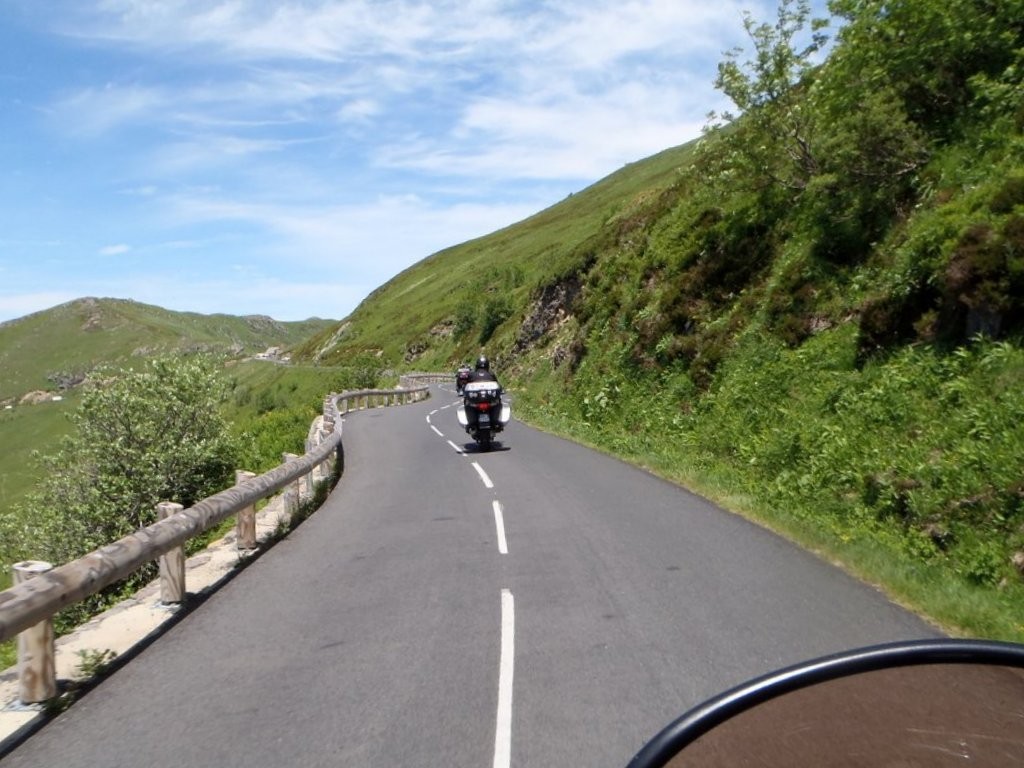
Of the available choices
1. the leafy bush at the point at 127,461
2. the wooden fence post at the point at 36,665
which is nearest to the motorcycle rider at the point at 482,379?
the leafy bush at the point at 127,461

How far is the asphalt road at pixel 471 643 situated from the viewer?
15.9ft

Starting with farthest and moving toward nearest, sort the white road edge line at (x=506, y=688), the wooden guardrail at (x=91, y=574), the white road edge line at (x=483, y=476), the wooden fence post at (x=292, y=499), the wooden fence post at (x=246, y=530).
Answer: the white road edge line at (x=483, y=476), the wooden fence post at (x=292, y=499), the wooden fence post at (x=246, y=530), the wooden guardrail at (x=91, y=574), the white road edge line at (x=506, y=688)

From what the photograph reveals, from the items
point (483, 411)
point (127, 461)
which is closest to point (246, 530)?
point (483, 411)

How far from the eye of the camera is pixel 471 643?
6547 millimetres

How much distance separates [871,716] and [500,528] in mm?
9250

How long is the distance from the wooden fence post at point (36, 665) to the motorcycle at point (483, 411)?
51.6 ft

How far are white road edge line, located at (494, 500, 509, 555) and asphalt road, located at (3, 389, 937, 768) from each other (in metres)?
0.06

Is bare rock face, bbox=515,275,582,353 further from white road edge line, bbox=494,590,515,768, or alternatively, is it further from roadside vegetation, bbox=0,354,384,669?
white road edge line, bbox=494,590,515,768

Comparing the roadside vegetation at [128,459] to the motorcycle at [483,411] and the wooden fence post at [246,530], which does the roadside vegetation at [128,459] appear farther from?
the wooden fence post at [246,530]

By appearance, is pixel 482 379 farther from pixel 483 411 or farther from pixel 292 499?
pixel 292 499

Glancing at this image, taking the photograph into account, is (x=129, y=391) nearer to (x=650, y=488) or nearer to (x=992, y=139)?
(x=650, y=488)

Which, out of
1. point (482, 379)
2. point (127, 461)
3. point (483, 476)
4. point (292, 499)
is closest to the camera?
point (292, 499)

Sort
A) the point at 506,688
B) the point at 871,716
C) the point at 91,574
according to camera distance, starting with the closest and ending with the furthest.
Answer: the point at 871,716 → the point at 506,688 → the point at 91,574

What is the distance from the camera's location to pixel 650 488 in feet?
47.0
